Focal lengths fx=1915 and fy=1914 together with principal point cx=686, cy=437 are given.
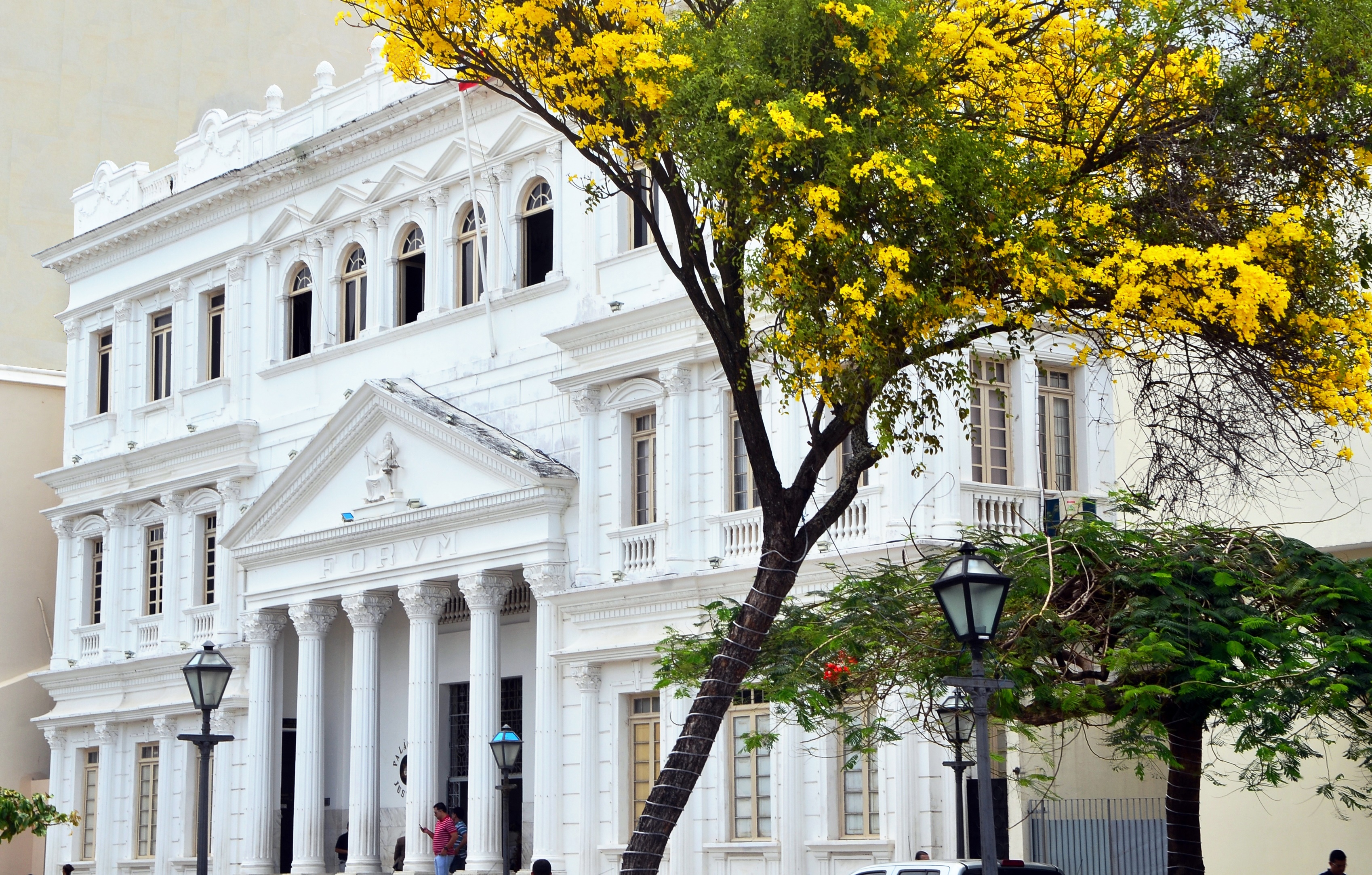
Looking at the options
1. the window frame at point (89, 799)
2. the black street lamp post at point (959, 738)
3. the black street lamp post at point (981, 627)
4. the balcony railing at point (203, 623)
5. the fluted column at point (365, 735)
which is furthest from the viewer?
the window frame at point (89, 799)

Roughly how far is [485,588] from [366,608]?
2.88 metres

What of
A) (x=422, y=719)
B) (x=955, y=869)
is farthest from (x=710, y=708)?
(x=422, y=719)

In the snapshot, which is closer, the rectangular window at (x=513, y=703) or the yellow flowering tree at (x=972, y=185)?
the yellow flowering tree at (x=972, y=185)

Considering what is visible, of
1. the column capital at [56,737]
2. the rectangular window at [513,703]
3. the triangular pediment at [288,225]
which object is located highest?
the triangular pediment at [288,225]

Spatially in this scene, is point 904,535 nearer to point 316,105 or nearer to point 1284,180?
point 1284,180

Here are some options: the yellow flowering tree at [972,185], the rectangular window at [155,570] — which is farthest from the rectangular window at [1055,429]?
the rectangular window at [155,570]

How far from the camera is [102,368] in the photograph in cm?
3800

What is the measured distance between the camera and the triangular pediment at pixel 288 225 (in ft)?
108

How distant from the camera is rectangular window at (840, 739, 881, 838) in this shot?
76.8ft

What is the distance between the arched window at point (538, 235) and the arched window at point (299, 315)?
5.62 m

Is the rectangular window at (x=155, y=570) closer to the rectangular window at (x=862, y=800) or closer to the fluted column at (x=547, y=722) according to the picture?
the fluted column at (x=547, y=722)

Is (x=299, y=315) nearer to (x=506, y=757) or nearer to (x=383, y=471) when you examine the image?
(x=383, y=471)

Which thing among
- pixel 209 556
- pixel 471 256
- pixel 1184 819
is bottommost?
pixel 1184 819

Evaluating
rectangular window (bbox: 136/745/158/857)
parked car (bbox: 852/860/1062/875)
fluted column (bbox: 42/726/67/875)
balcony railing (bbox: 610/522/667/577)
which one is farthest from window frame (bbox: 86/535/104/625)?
parked car (bbox: 852/860/1062/875)
